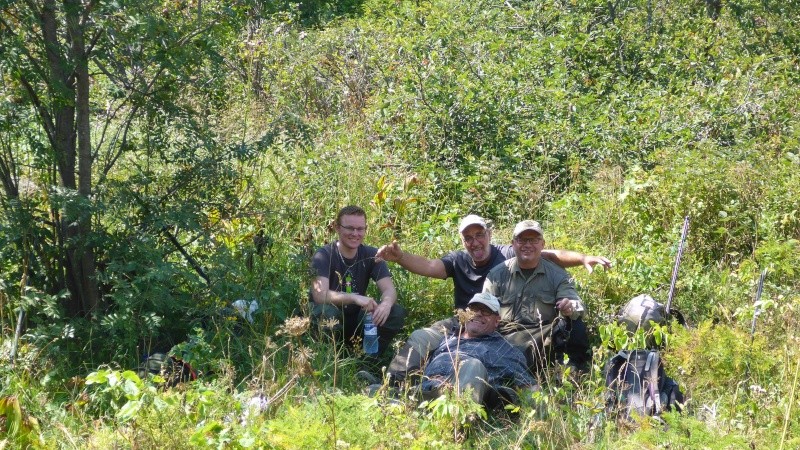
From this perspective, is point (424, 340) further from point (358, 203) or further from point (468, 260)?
point (358, 203)

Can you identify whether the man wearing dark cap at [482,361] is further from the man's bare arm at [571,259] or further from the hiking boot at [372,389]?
the man's bare arm at [571,259]

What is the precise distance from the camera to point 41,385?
5.60 m

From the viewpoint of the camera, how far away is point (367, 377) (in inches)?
240

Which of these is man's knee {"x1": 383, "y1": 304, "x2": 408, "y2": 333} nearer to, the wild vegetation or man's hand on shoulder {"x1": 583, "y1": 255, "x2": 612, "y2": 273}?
the wild vegetation

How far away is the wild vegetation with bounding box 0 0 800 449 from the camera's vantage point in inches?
189

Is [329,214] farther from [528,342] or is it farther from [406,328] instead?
[528,342]

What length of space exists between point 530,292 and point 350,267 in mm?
1204

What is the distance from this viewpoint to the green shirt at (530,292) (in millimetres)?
6387

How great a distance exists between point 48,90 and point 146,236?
1050 millimetres

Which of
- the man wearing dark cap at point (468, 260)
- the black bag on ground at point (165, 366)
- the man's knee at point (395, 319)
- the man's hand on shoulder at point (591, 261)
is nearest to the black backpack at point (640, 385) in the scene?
the man's hand on shoulder at point (591, 261)

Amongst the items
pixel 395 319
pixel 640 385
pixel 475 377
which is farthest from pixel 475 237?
pixel 640 385

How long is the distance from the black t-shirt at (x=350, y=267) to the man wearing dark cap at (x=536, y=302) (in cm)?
78

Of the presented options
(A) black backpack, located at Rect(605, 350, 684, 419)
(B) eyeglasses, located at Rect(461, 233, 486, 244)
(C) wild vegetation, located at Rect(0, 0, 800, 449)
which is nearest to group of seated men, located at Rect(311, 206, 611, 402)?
(B) eyeglasses, located at Rect(461, 233, 486, 244)

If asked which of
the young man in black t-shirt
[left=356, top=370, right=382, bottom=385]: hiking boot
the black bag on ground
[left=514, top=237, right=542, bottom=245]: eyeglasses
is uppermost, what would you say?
[left=514, top=237, right=542, bottom=245]: eyeglasses
